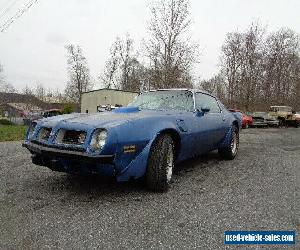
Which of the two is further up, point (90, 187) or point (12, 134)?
point (12, 134)

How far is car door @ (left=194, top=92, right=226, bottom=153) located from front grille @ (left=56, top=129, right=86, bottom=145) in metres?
1.94

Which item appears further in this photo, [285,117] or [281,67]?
[281,67]

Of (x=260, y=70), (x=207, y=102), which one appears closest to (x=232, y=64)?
(x=260, y=70)

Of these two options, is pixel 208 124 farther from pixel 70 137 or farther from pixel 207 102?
pixel 70 137

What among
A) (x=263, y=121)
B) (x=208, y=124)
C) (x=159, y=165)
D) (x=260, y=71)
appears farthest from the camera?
(x=260, y=71)

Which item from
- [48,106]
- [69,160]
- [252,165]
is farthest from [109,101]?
[48,106]

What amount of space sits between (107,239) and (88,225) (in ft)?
1.19

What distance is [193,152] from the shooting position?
5.04 metres

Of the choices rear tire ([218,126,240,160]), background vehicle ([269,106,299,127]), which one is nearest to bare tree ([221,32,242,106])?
background vehicle ([269,106,299,127])

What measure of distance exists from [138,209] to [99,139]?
2.88 feet

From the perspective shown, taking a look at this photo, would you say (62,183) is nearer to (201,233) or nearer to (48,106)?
(201,233)

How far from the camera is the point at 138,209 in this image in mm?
3500

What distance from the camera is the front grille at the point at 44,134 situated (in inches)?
159

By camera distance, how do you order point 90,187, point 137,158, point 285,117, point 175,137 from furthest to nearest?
point 285,117 → point 175,137 → point 90,187 → point 137,158
